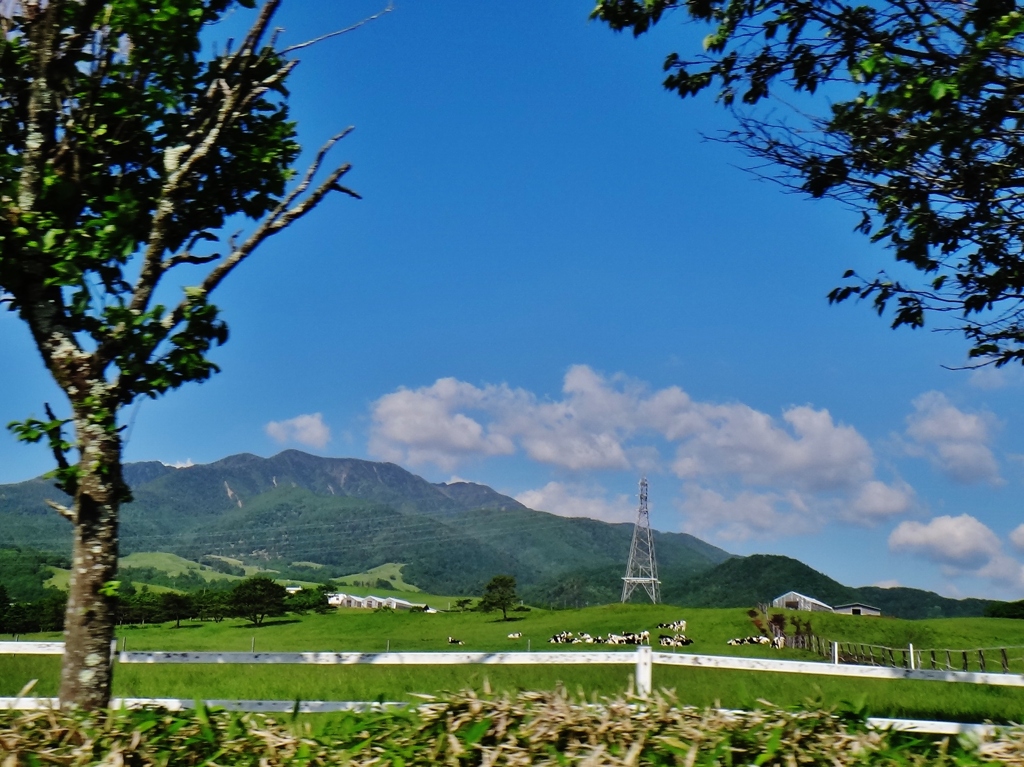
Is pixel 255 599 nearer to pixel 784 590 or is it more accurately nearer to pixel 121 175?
pixel 121 175

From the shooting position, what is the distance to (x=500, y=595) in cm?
6900

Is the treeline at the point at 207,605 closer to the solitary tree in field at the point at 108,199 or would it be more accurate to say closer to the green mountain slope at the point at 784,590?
the solitary tree in field at the point at 108,199

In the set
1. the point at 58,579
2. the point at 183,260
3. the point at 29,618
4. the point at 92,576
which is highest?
the point at 183,260

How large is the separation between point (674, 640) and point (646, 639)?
3.47 m

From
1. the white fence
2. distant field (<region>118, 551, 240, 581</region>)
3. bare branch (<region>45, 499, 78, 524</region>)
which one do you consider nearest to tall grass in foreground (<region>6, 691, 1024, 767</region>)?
bare branch (<region>45, 499, 78, 524</region>)

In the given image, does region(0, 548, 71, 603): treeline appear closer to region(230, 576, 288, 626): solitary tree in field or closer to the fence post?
region(230, 576, 288, 626): solitary tree in field

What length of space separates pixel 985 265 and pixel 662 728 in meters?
8.84

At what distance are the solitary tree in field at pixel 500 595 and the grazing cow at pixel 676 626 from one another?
1996 centimetres

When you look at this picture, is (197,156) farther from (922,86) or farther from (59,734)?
(922,86)

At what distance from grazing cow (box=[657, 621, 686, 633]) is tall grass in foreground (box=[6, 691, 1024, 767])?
4766 centimetres

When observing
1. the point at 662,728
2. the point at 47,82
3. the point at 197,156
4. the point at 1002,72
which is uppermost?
the point at 1002,72

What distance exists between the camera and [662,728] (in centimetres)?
345

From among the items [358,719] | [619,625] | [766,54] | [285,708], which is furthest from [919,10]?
[619,625]

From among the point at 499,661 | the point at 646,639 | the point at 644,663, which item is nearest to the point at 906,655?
the point at 646,639
